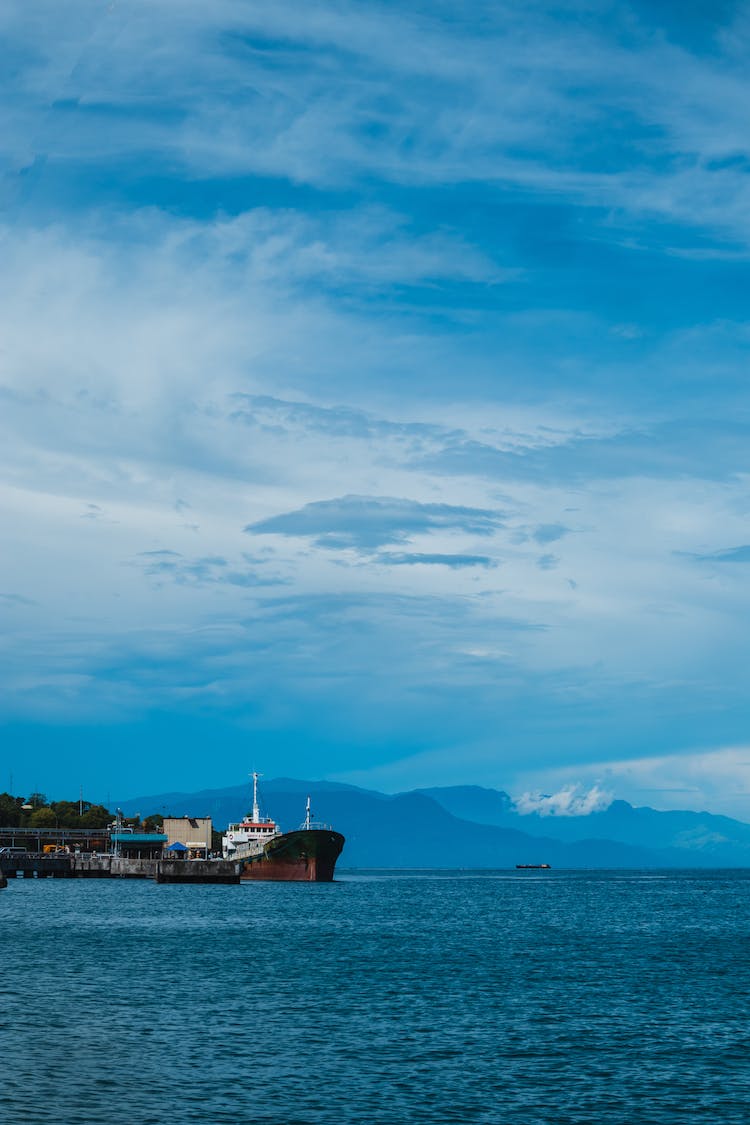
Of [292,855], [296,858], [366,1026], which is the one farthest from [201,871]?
[366,1026]

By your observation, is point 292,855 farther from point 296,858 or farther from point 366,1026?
point 366,1026

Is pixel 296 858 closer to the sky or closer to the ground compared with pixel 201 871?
closer to the sky

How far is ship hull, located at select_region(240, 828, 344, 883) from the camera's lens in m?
181

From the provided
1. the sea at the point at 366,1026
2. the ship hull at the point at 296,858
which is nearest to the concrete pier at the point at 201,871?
the ship hull at the point at 296,858

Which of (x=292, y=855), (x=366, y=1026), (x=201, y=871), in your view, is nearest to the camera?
(x=366, y=1026)

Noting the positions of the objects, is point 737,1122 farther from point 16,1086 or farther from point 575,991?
point 575,991

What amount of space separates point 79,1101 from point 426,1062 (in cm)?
1195

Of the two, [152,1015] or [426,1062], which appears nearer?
[426,1062]

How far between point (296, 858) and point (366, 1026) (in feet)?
454

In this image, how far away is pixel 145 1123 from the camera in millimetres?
32344

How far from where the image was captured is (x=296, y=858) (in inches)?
7249

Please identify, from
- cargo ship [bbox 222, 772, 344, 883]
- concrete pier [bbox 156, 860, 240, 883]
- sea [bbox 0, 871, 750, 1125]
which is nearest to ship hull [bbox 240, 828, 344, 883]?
cargo ship [bbox 222, 772, 344, 883]

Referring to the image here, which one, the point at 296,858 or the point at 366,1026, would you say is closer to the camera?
the point at 366,1026

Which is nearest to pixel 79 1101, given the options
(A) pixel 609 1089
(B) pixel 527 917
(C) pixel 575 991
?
(A) pixel 609 1089
